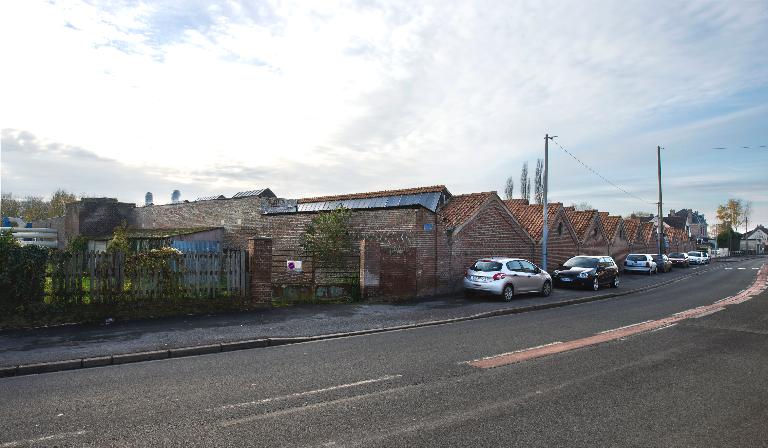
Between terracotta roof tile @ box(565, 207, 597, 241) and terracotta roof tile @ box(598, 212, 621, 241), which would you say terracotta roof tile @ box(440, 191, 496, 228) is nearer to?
terracotta roof tile @ box(565, 207, 597, 241)

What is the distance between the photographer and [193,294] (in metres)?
13.0

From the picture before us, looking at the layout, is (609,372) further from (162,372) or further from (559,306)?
(559,306)

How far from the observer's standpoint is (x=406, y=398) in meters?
6.03

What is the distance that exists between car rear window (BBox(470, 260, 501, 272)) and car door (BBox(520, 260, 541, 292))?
1.26 metres

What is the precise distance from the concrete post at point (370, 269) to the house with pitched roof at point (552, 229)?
41.0 ft

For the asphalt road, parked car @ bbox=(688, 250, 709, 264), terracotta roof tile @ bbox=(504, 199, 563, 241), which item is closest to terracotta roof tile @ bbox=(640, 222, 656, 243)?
parked car @ bbox=(688, 250, 709, 264)

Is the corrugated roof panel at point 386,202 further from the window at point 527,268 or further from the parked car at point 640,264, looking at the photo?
the parked car at point 640,264

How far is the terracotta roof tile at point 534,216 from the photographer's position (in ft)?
89.0

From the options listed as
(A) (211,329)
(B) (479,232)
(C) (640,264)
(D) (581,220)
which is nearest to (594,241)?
(D) (581,220)

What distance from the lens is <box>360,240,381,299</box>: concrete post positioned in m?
16.2

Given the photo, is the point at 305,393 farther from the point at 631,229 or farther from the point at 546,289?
the point at 631,229

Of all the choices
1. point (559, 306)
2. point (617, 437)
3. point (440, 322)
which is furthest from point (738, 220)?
point (617, 437)

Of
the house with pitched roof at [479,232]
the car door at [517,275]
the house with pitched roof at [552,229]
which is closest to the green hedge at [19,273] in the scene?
the house with pitched roof at [479,232]

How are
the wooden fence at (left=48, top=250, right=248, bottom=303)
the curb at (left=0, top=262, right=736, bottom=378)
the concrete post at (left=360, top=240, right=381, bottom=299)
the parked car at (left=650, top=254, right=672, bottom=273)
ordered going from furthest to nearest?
the parked car at (left=650, top=254, right=672, bottom=273)
the concrete post at (left=360, top=240, right=381, bottom=299)
the wooden fence at (left=48, top=250, right=248, bottom=303)
the curb at (left=0, top=262, right=736, bottom=378)
